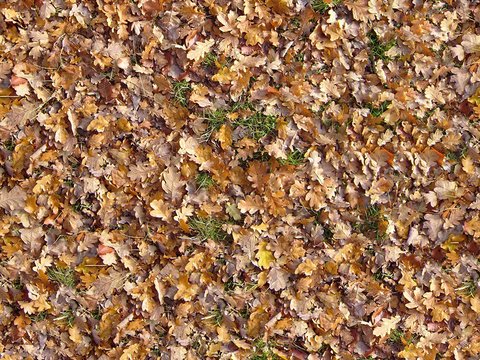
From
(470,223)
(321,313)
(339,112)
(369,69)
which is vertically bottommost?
(321,313)

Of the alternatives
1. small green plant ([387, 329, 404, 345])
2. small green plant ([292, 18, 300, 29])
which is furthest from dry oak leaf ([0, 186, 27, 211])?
small green plant ([387, 329, 404, 345])

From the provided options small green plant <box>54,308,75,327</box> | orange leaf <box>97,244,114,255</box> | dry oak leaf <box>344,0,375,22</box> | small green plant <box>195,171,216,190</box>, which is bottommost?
small green plant <box>54,308,75,327</box>

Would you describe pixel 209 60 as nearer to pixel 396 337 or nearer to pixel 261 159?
pixel 261 159

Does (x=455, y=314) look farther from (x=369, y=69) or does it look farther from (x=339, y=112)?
(x=369, y=69)

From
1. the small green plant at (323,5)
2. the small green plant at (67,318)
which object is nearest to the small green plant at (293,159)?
the small green plant at (323,5)

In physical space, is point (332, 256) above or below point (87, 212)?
above

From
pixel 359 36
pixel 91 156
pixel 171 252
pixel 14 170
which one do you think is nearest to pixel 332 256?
pixel 171 252

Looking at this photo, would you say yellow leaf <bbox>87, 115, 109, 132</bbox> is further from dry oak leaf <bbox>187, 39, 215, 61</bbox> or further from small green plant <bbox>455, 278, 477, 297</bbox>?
small green plant <bbox>455, 278, 477, 297</bbox>

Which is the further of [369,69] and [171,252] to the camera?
[369,69]
